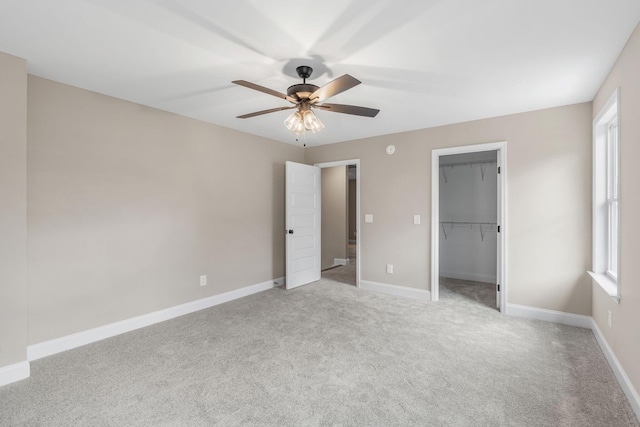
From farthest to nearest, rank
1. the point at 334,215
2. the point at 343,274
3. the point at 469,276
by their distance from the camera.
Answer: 1. the point at 334,215
2. the point at 343,274
3. the point at 469,276

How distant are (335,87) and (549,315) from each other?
3450 mm

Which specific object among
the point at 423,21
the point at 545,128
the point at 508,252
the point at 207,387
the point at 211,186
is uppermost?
the point at 423,21

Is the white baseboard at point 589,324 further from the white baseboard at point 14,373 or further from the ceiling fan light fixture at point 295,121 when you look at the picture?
the white baseboard at point 14,373

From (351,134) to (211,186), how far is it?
217 centimetres

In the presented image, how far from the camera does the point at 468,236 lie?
550 centimetres

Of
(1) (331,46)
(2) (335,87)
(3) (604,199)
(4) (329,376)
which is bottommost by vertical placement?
(4) (329,376)

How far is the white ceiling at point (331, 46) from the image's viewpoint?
1737 mm

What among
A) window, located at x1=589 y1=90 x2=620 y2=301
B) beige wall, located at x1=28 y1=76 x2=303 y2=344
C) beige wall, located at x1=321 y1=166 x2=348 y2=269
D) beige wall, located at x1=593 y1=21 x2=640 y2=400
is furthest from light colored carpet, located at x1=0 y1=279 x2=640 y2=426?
beige wall, located at x1=321 y1=166 x2=348 y2=269

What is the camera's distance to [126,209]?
3168 millimetres

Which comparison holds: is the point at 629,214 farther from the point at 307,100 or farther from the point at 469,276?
the point at 469,276

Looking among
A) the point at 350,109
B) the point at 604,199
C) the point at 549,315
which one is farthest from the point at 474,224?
the point at 350,109

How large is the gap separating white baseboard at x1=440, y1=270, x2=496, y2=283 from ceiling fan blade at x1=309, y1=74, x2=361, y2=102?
14.9 ft

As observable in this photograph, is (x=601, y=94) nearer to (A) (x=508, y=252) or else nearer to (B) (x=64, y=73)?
(A) (x=508, y=252)

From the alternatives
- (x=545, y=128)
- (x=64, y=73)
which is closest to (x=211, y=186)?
(x=64, y=73)
